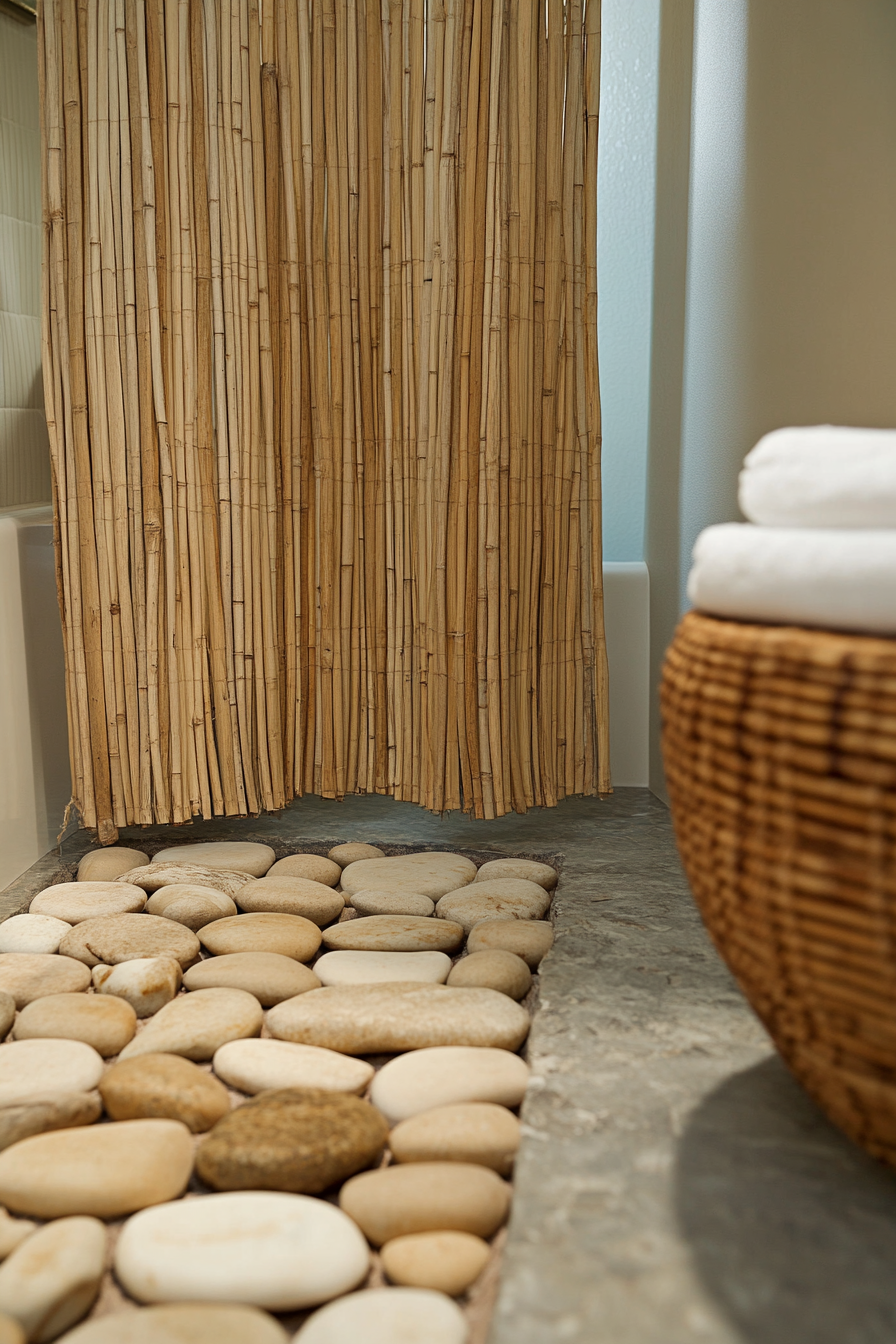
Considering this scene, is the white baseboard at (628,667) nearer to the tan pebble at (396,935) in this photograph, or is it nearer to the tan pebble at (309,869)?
the tan pebble at (309,869)

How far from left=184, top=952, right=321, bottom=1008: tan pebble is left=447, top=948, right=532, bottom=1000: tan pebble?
18cm

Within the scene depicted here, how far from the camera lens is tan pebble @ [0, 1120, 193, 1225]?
966 mm

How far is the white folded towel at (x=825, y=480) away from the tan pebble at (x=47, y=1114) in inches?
32.4

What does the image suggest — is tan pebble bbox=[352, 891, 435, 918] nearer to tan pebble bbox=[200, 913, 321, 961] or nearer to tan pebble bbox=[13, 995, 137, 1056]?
tan pebble bbox=[200, 913, 321, 961]

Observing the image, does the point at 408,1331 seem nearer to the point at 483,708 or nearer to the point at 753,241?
the point at 483,708

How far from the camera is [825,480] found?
2.56 ft

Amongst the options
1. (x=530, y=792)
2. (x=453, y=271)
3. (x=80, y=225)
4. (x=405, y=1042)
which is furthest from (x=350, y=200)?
(x=405, y=1042)

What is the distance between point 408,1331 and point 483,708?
3.59 feet

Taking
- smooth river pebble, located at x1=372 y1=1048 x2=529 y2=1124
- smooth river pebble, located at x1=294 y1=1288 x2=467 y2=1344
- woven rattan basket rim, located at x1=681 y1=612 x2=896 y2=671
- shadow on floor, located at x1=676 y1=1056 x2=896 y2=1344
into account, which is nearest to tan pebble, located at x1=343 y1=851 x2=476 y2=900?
smooth river pebble, located at x1=372 y1=1048 x2=529 y2=1124

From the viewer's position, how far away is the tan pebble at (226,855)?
1.76 m

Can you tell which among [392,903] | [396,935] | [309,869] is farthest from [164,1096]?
[309,869]

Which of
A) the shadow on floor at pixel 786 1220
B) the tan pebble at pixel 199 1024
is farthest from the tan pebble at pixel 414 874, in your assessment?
the shadow on floor at pixel 786 1220

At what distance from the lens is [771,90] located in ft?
5.34

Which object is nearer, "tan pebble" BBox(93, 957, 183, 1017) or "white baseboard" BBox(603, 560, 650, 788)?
"tan pebble" BBox(93, 957, 183, 1017)
